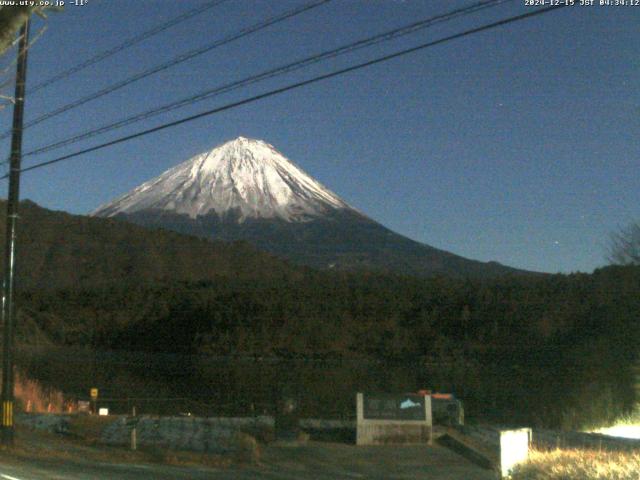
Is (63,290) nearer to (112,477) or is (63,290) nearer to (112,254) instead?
(112,254)

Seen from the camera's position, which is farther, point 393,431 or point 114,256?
point 114,256

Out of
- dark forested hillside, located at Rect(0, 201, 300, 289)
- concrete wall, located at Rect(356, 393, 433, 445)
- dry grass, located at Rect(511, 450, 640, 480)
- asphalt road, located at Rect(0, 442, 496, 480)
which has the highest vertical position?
dark forested hillside, located at Rect(0, 201, 300, 289)

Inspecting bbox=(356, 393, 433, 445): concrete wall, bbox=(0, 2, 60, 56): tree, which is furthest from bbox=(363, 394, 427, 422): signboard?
bbox=(0, 2, 60, 56): tree

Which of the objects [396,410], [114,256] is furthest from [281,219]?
[396,410]

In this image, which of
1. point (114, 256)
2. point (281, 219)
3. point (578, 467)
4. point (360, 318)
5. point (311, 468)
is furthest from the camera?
point (281, 219)

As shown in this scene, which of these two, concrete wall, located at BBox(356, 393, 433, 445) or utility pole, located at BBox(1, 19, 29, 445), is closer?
utility pole, located at BBox(1, 19, 29, 445)

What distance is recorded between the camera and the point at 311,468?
17.4 metres

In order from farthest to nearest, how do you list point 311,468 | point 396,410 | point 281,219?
point 281,219 < point 396,410 < point 311,468

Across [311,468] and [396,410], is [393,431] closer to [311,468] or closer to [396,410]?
[396,410]

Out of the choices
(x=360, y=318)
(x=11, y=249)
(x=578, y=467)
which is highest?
(x=360, y=318)

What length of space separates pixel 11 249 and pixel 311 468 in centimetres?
684

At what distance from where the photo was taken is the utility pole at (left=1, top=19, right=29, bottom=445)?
55.7 feet

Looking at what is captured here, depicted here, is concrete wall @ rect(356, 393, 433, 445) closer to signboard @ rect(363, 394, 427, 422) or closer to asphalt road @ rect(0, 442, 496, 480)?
signboard @ rect(363, 394, 427, 422)

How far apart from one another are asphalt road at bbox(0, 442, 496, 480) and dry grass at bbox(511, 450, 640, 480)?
4.33 meters
